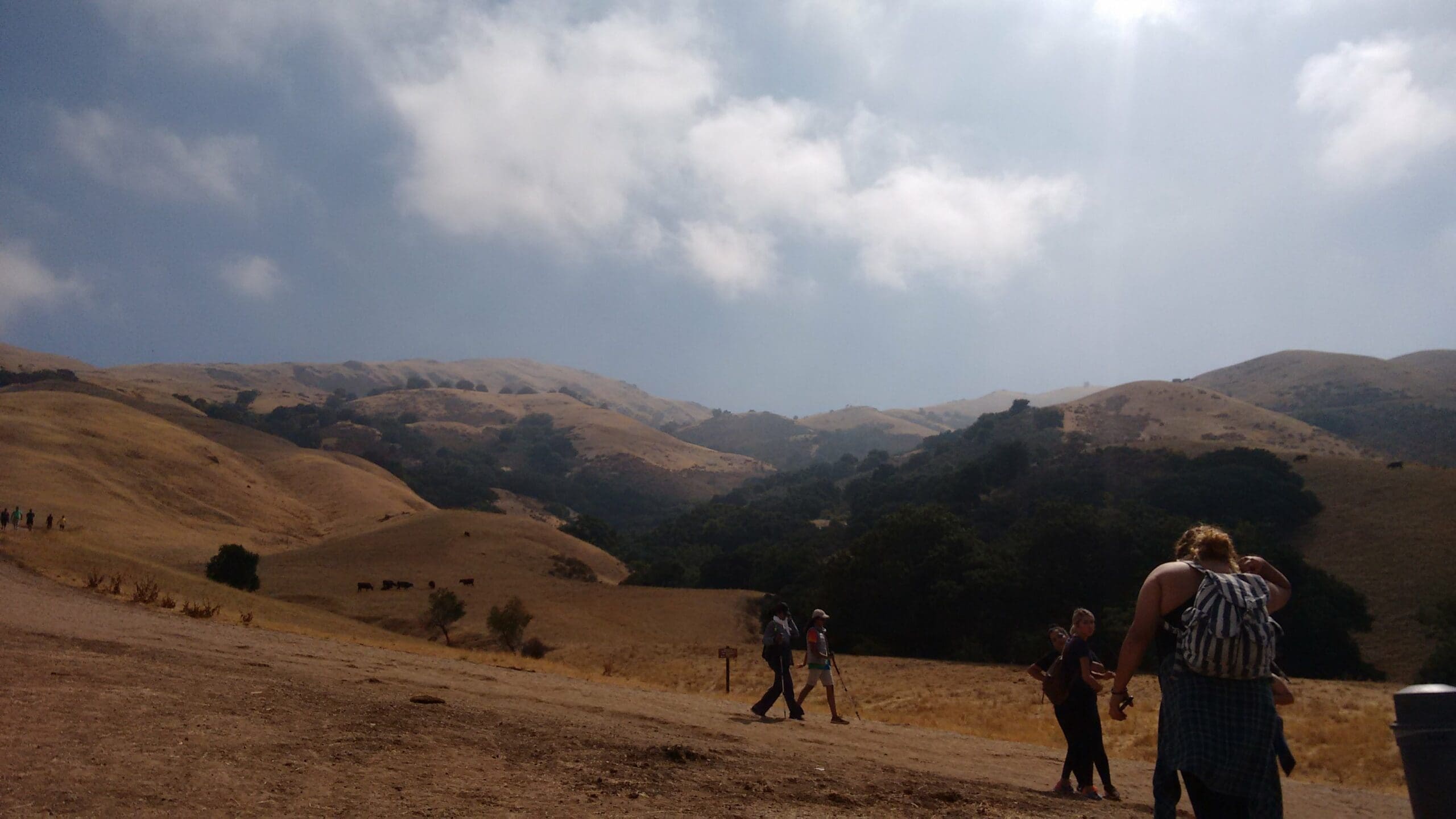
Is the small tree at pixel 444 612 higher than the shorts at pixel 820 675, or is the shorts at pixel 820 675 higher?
the shorts at pixel 820 675

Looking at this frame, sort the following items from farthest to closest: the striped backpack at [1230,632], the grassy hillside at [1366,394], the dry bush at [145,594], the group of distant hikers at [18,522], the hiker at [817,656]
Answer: the grassy hillside at [1366,394]
the group of distant hikers at [18,522]
the dry bush at [145,594]
the hiker at [817,656]
the striped backpack at [1230,632]

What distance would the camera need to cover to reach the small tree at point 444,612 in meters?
36.5

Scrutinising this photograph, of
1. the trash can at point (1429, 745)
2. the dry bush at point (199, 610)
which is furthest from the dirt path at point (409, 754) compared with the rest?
the dry bush at point (199, 610)

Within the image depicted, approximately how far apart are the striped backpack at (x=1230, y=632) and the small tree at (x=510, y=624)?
111 ft

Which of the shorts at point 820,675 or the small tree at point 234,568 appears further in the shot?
the small tree at point 234,568

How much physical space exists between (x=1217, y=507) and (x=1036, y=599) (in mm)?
28145

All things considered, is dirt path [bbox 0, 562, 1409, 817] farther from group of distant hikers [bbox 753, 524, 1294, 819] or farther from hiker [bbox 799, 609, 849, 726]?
group of distant hikers [bbox 753, 524, 1294, 819]

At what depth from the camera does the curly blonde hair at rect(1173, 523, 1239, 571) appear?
422cm

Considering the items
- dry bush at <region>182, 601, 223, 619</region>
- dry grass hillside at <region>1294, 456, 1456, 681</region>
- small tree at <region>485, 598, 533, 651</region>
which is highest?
dry grass hillside at <region>1294, 456, 1456, 681</region>

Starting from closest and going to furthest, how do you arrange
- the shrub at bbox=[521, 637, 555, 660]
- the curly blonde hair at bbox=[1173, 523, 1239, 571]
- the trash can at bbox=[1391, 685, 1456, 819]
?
the trash can at bbox=[1391, 685, 1456, 819]
the curly blonde hair at bbox=[1173, 523, 1239, 571]
the shrub at bbox=[521, 637, 555, 660]

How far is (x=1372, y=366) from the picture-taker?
15138cm

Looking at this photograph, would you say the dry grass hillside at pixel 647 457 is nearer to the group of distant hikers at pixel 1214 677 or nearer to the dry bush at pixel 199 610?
the dry bush at pixel 199 610

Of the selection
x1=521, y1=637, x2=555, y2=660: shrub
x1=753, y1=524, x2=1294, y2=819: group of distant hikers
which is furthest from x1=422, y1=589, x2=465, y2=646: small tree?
x1=753, y1=524, x2=1294, y2=819: group of distant hikers

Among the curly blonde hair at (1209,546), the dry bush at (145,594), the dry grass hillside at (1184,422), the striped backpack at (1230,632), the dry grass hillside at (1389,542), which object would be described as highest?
the dry grass hillside at (1184,422)
